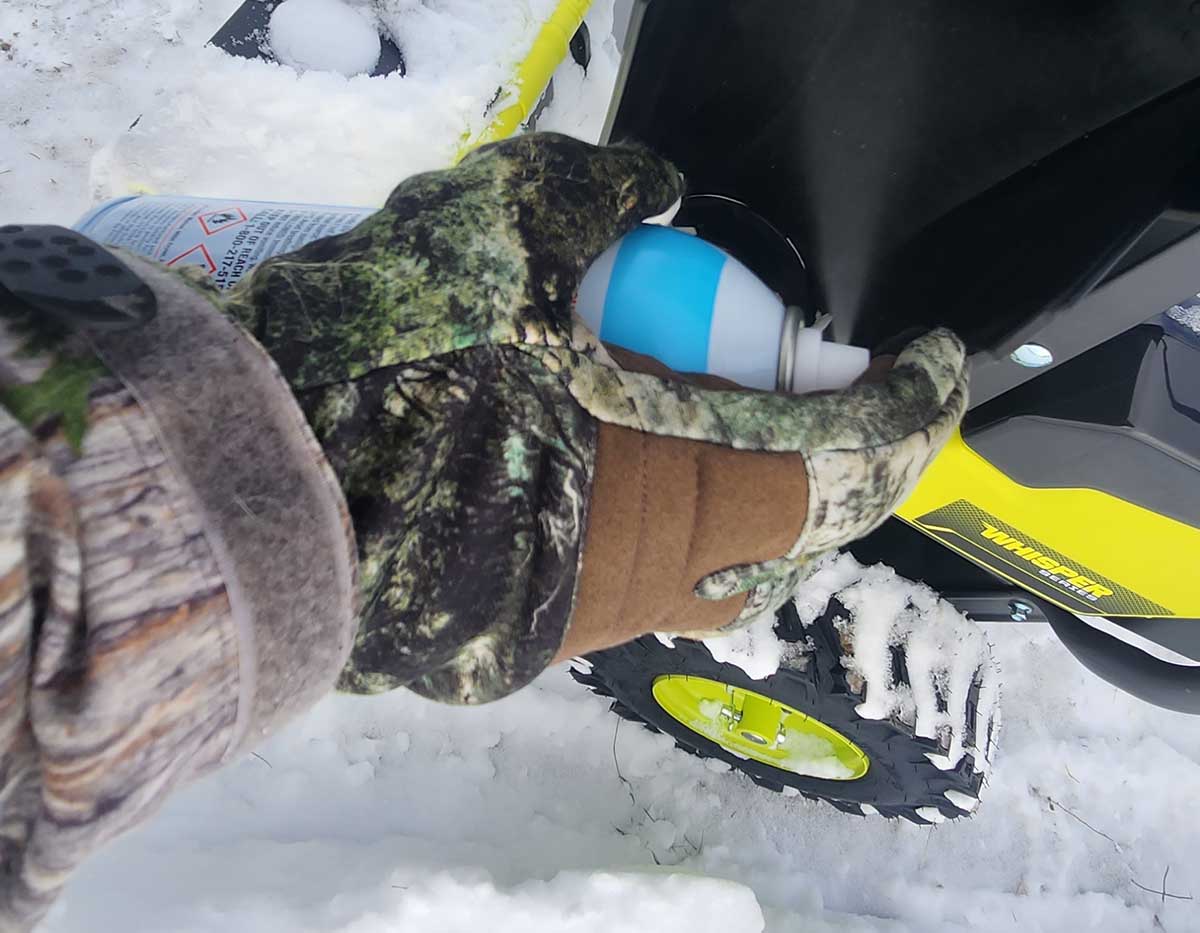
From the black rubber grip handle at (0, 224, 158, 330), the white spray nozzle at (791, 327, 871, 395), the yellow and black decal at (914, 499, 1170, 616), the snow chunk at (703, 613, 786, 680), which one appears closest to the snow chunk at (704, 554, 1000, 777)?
the snow chunk at (703, 613, 786, 680)

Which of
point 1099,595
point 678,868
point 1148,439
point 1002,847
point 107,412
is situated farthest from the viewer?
point 1002,847

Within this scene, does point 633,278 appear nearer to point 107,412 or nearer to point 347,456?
point 347,456

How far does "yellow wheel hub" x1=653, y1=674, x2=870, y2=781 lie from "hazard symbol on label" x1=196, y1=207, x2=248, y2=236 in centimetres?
81

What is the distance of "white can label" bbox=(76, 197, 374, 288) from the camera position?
710 mm

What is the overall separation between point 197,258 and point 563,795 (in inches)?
43.6

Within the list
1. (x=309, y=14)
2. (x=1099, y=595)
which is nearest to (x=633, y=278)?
(x=1099, y=595)

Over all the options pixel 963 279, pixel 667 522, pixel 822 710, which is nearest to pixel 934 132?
pixel 963 279

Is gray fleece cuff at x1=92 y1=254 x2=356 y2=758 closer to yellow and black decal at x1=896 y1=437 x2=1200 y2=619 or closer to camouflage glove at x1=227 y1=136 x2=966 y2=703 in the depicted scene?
camouflage glove at x1=227 y1=136 x2=966 y2=703

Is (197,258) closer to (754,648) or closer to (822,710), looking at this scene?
(754,648)

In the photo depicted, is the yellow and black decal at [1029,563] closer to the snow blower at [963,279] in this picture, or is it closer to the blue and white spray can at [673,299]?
the snow blower at [963,279]

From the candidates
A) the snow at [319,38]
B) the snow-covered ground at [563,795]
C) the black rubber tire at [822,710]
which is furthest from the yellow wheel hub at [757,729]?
the snow at [319,38]

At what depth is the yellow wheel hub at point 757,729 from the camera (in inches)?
49.6

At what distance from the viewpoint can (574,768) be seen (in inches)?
59.9

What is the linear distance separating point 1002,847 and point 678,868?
579 mm
